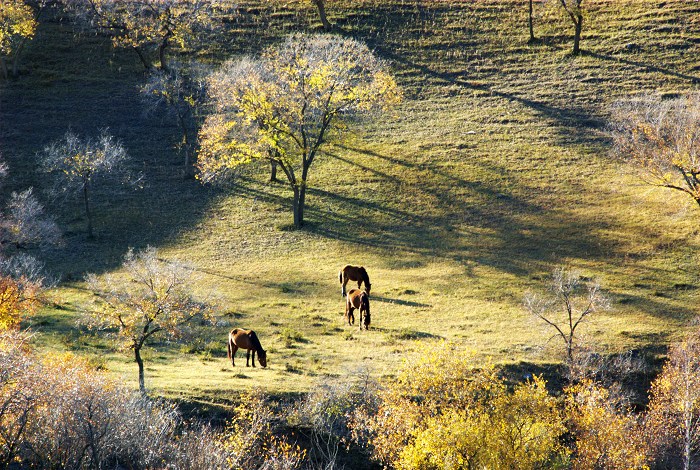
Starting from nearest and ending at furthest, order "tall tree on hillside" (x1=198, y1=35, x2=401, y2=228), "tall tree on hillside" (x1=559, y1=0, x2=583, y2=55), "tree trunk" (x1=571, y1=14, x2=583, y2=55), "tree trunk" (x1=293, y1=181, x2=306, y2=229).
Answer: "tall tree on hillside" (x1=198, y1=35, x2=401, y2=228)
"tree trunk" (x1=293, y1=181, x2=306, y2=229)
"tall tree on hillside" (x1=559, y1=0, x2=583, y2=55)
"tree trunk" (x1=571, y1=14, x2=583, y2=55)

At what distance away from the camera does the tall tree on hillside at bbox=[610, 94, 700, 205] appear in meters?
51.3

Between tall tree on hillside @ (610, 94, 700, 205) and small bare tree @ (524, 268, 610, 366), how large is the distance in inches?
391

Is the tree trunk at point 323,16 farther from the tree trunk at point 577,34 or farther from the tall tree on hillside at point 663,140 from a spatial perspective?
the tall tree on hillside at point 663,140

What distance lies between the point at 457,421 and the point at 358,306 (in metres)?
11.0

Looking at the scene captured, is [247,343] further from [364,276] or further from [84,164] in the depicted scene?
[84,164]

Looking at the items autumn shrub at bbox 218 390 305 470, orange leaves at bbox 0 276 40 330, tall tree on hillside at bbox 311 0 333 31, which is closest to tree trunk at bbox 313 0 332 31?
tall tree on hillside at bbox 311 0 333 31

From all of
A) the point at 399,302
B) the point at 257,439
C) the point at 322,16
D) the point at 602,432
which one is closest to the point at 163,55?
the point at 322,16

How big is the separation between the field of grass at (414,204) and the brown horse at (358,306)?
0.69 metres

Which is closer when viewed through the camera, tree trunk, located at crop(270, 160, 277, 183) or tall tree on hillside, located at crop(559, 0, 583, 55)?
tree trunk, located at crop(270, 160, 277, 183)

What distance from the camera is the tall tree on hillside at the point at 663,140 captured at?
51.3 meters

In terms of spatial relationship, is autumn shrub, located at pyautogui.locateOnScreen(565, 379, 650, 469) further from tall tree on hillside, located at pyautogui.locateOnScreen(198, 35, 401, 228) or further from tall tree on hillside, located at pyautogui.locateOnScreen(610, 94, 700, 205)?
tall tree on hillside, located at pyautogui.locateOnScreen(198, 35, 401, 228)

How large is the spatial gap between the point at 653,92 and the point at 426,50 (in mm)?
23985

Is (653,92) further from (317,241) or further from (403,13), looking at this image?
(317,241)

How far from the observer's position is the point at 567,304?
→ 126 ft
